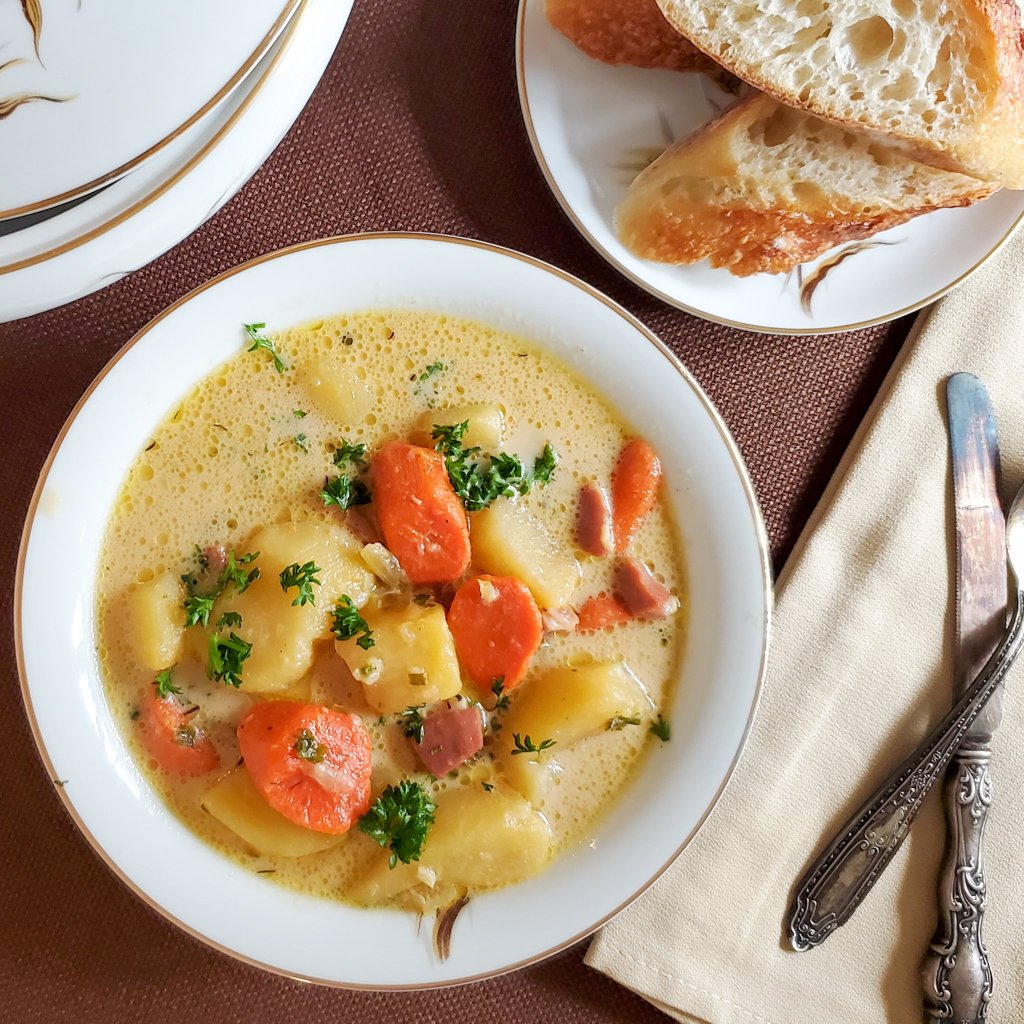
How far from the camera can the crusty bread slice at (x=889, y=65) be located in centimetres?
165

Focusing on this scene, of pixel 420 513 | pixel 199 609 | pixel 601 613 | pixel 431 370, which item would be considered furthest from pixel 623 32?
pixel 199 609

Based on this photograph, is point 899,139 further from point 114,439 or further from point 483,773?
point 114,439

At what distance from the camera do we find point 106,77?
84cm

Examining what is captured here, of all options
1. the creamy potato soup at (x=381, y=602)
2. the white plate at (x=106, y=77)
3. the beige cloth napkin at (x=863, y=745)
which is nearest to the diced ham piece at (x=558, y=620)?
the creamy potato soup at (x=381, y=602)

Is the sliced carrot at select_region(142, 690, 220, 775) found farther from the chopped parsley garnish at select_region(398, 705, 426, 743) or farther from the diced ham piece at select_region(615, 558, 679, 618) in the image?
the diced ham piece at select_region(615, 558, 679, 618)

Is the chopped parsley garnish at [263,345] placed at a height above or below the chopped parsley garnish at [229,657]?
above

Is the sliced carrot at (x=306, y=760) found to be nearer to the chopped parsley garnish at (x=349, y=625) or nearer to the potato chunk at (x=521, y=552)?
the chopped parsley garnish at (x=349, y=625)

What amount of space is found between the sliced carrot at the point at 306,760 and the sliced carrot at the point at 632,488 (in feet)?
2.01

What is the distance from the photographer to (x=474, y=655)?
1808 mm

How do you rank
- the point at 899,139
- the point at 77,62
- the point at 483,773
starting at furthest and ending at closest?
1. the point at 483,773
2. the point at 899,139
3. the point at 77,62

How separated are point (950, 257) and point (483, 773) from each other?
135cm

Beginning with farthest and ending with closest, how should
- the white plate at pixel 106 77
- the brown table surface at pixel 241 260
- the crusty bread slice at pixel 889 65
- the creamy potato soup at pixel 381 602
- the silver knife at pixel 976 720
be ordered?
the silver knife at pixel 976 720 < the brown table surface at pixel 241 260 < the creamy potato soup at pixel 381 602 < the crusty bread slice at pixel 889 65 < the white plate at pixel 106 77

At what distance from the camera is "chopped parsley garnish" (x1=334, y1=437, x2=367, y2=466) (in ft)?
5.91

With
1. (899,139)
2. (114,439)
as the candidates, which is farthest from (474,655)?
(899,139)
